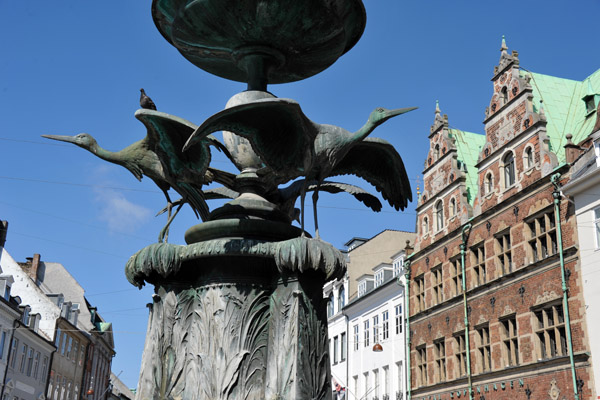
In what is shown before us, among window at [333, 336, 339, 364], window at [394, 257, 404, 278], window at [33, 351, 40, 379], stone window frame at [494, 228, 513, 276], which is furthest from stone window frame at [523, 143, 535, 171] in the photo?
window at [33, 351, 40, 379]

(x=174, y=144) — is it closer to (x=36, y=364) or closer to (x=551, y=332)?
(x=551, y=332)

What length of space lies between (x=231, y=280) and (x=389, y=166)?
226cm

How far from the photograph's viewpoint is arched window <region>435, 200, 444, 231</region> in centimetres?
3269

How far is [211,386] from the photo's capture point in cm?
590

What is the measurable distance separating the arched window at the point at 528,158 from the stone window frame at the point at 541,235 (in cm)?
217

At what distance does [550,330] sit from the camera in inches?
943

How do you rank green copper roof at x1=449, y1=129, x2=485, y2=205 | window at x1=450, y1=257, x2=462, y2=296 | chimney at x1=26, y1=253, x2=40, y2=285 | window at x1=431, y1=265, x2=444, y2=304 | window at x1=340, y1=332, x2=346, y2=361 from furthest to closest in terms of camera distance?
1. chimney at x1=26, y1=253, x2=40, y2=285
2. window at x1=340, y1=332, x2=346, y2=361
3. green copper roof at x1=449, y1=129, x2=485, y2=205
4. window at x1=431, y1=265, x2=444, y2=304
5. window at x1=450, y1=257, x2=462, y2=296

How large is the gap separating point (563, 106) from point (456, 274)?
8.63 m

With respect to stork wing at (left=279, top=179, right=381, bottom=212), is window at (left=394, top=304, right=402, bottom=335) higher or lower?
higher

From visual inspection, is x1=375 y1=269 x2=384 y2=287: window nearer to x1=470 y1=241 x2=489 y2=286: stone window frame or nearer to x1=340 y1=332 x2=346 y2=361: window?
x1=340 y1=332 x2=346 y2=361: window

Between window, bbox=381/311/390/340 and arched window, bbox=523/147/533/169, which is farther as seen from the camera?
window, bbox=381/311/390/340

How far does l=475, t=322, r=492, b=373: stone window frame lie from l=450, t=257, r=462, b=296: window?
2385 millimetres

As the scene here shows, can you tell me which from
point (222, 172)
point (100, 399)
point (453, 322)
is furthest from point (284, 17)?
point (100, 399)

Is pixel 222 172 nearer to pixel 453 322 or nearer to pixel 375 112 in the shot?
pixel 375 112
